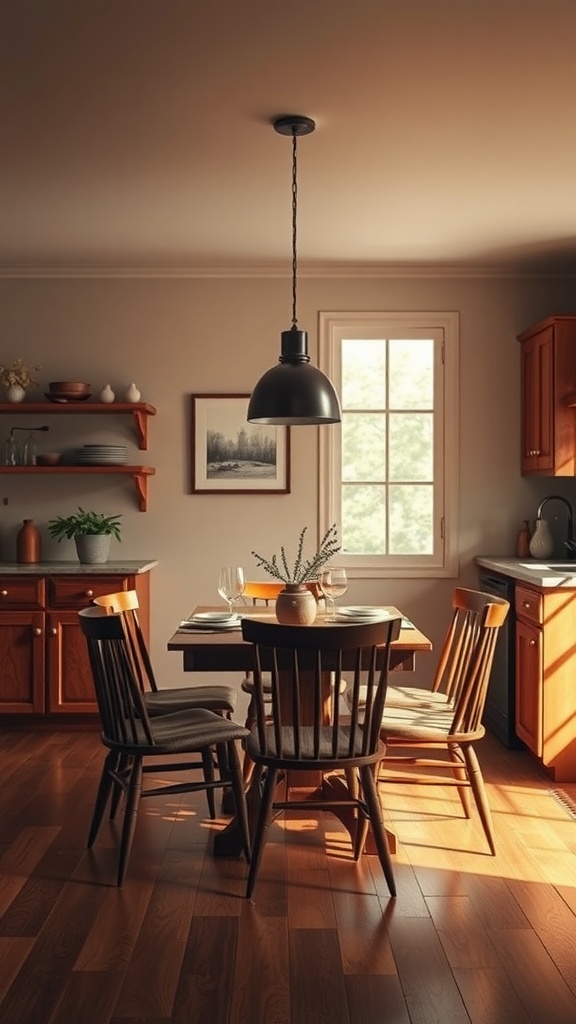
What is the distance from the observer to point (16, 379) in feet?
18.8

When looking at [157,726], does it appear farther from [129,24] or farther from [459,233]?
[459,233]

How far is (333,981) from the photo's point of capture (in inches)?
103

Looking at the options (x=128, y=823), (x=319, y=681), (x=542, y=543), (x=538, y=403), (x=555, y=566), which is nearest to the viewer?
(x=319, y=681)

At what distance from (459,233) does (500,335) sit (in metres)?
0.89

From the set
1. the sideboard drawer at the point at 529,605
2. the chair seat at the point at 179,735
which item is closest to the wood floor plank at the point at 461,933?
the chair seat at the point at 179,735

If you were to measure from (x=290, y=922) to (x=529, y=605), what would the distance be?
2188 mm

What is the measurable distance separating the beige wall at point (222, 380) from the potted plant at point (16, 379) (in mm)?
88

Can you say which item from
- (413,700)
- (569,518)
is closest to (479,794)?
(413,700)

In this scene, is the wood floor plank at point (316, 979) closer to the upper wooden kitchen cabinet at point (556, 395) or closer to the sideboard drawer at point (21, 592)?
the sideboard drawer at point (21, 592)

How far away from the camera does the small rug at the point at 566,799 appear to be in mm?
4168

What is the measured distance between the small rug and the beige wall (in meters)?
1.56

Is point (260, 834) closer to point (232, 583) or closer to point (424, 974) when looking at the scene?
point (424, 974)

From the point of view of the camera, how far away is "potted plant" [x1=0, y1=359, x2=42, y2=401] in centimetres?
570

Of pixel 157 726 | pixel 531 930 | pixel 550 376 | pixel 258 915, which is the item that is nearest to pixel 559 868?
pixel 531 930
